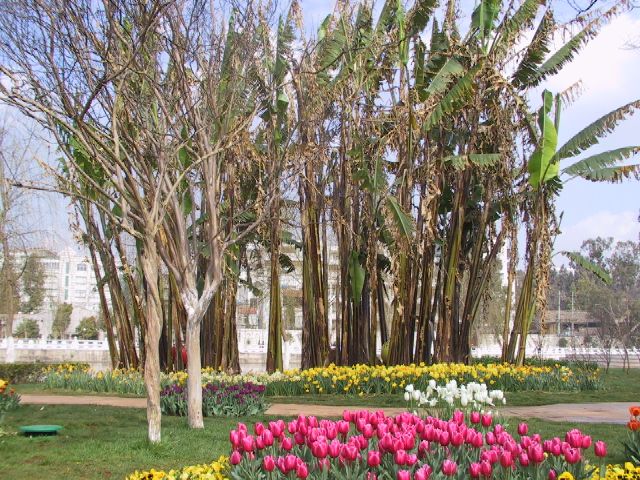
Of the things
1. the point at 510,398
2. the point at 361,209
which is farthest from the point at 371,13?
the point at 510,398

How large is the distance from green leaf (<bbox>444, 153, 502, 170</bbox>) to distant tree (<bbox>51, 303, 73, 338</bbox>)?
51.3m

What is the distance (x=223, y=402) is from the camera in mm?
11992

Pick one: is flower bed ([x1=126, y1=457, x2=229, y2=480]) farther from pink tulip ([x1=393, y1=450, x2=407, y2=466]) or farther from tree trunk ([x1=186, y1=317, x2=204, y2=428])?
tree trunk ([x1=186, y1=317, x2=204, y2=428])

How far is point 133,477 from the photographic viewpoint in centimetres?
584

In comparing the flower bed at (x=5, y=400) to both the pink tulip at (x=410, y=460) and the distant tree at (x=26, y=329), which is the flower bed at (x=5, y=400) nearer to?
the pink tulip at (x=410, y=460)

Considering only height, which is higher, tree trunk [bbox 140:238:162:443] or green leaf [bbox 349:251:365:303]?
green leaf [bbox 349:251:365:303]

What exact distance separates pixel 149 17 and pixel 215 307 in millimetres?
11871

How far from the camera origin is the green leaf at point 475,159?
54.7 ft

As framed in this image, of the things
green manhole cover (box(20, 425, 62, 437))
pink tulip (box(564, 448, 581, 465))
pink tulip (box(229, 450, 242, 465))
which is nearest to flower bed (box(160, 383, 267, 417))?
green manhole cover (box(20, 425, 62, 437))

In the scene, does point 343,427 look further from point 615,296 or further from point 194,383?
point 615,296

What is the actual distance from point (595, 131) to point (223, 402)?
35.0ft

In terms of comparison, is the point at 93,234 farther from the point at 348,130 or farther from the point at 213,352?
the point at 348,130

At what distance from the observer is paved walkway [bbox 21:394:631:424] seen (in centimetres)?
1171

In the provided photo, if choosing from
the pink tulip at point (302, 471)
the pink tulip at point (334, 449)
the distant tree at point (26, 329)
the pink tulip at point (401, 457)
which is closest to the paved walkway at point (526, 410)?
the pink tulip at point (334, 449)
